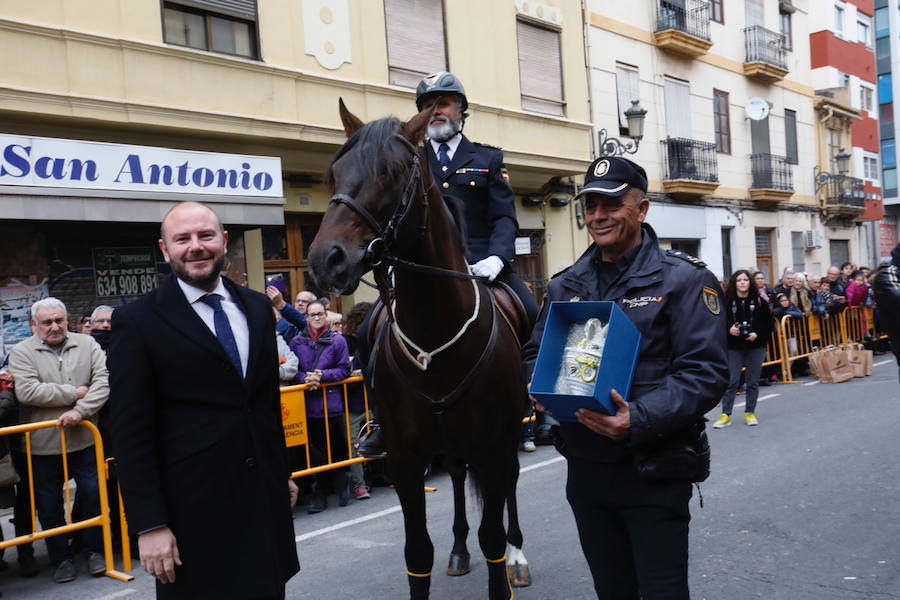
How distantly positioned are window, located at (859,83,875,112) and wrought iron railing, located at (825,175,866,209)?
14.3ft

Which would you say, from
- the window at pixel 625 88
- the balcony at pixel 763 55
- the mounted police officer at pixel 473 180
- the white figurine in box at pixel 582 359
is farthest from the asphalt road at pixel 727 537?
the balcony at pixel 763 55

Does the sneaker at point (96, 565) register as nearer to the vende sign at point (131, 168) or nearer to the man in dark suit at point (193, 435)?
the man in dark suit at point (193, 435)

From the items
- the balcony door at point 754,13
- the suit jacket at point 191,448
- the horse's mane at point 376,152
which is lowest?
the suit jacket at point 191,448

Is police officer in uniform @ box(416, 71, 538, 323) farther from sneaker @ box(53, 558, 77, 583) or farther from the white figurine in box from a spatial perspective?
sneaker @ box(53, 558, 77, 583)

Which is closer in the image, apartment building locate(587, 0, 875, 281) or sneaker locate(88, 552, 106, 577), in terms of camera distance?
sneaker locate(88, 552, 106, 577)

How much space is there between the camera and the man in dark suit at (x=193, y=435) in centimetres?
269

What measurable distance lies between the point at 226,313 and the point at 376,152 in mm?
918

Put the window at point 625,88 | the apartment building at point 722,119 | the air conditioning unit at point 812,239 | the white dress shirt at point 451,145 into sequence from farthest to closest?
the air conditioning unit at point 812,239 < the apartment building at point 722,119 < the window at point 625,88 < the white dress shirt at point 451,145

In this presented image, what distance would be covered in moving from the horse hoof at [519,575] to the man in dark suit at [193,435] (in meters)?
2.25

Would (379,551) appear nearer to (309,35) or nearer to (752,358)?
(752,358)

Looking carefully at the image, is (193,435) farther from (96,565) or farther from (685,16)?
(685,16)

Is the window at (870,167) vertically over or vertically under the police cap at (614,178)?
over

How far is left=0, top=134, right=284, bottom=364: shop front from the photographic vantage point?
8.95m

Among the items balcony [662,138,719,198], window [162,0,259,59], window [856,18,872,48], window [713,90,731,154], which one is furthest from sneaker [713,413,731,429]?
window [856,18,872,48]
